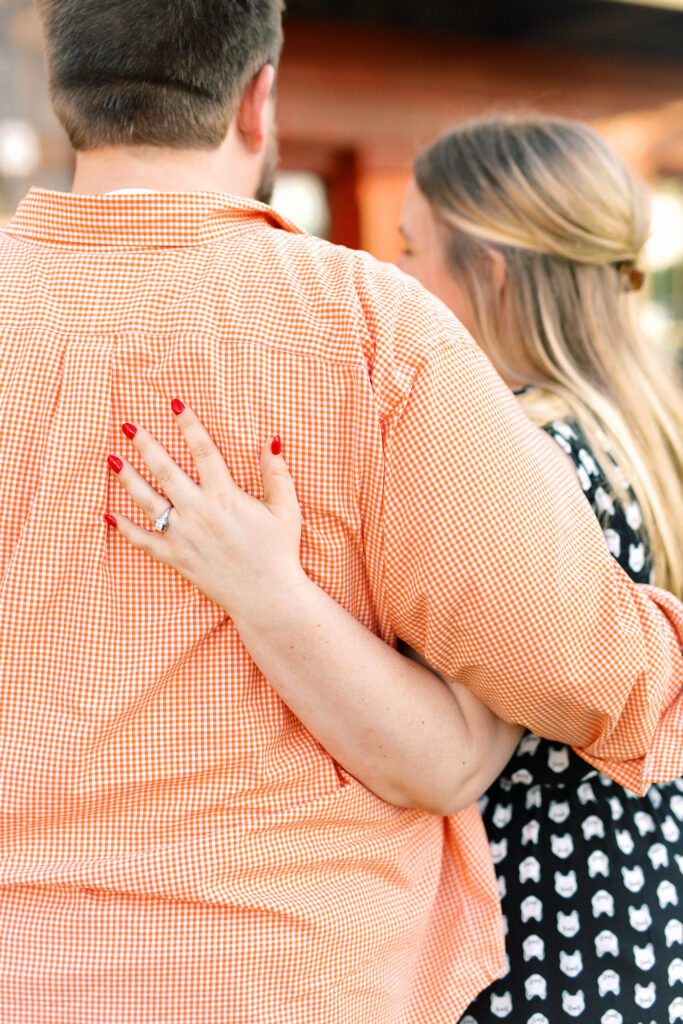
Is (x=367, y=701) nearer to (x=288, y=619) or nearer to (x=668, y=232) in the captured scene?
(x=288, y=619)

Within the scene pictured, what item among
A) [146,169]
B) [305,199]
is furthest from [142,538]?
[305,199]

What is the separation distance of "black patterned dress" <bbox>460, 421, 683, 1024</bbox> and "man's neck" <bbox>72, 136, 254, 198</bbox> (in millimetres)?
605

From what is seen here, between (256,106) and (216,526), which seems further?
(256,106)

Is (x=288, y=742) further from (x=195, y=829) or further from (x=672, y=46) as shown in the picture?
(x=672, y=46)

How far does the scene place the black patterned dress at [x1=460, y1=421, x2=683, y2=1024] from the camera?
4.38 feet

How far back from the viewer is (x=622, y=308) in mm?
1713

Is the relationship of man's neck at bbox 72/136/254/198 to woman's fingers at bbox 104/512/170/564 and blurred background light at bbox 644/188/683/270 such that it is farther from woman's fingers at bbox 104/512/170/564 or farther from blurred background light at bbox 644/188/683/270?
blurred background light at bbox 644/188/683/270

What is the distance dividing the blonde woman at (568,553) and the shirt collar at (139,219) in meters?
0.20

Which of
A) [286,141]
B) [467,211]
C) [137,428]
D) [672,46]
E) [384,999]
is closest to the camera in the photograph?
[137,428]

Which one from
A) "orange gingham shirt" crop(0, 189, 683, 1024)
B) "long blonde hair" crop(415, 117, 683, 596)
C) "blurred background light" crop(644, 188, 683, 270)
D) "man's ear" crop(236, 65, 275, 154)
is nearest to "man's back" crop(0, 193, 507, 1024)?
"orange gingham shirt" crop(0, 189, 683, 1024)

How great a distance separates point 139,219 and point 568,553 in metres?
0.54

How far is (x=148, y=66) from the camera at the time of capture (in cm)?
104

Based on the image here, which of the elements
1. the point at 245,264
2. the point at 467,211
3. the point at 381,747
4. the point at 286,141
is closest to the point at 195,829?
the point at 381,747

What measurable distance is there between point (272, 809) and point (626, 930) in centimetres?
61
